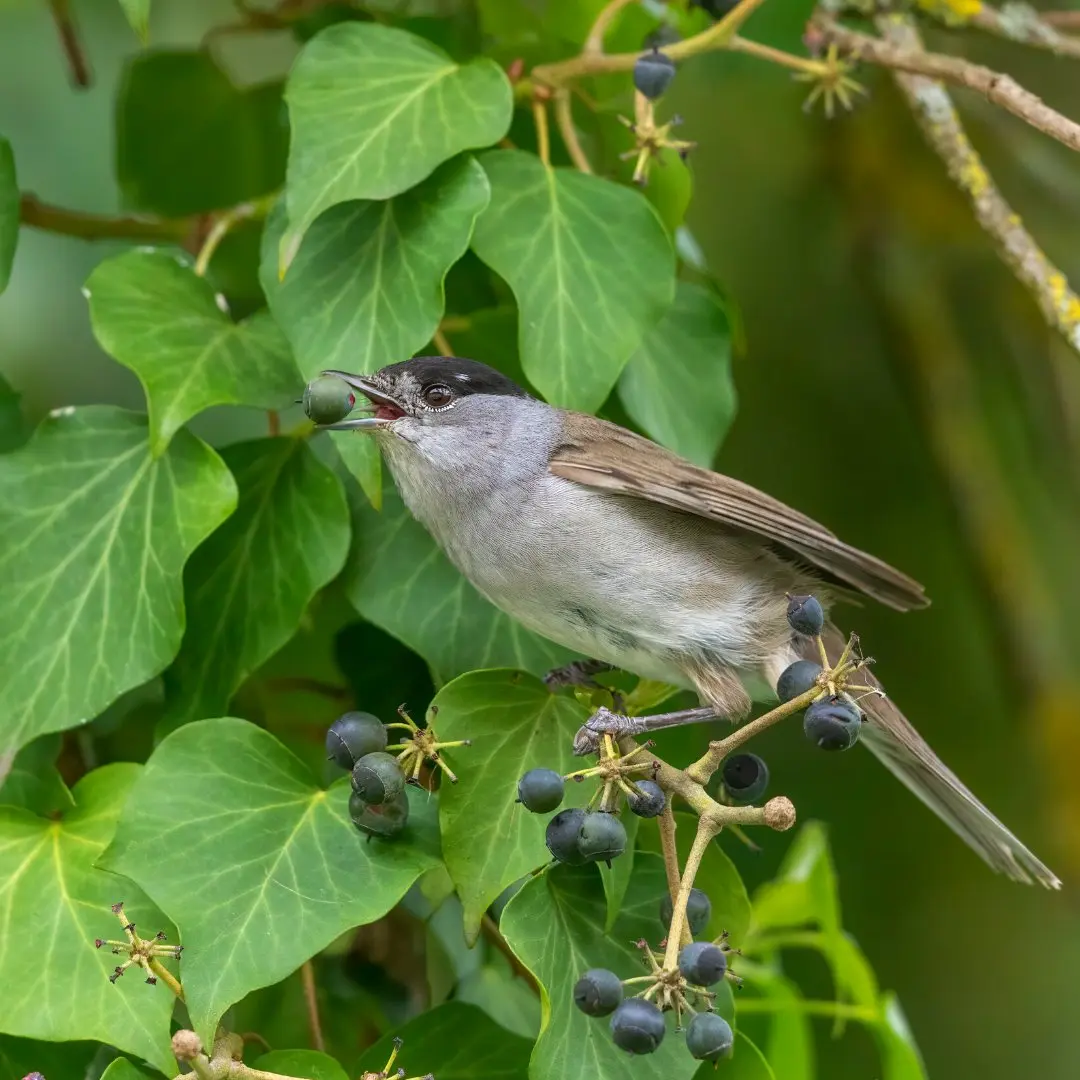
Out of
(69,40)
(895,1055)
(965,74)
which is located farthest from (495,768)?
(69,40)

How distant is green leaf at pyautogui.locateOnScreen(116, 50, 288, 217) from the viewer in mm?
2633

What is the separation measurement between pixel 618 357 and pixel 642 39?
753 millimetres

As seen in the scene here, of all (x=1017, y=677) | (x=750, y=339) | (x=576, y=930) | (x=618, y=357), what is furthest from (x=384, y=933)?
(x=750, y=339)

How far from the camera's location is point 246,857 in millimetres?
1628

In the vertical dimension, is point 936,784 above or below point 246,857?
below

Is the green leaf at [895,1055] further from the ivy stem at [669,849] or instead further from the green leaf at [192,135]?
the green leaf at [192,135]

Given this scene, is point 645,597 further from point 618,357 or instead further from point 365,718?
point 365,718

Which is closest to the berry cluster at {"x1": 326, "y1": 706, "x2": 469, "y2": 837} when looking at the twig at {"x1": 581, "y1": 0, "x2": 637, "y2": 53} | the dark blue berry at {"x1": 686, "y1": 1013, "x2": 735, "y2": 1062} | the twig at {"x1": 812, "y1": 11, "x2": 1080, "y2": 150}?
the dark blue berry at {"x1": 686, "y1": 1013, "x2": 735, "y2": 1062}

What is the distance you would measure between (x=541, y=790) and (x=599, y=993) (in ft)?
0.75

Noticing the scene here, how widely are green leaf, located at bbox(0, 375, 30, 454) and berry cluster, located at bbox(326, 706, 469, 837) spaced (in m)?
0.75

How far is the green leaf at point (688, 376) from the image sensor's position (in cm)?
213

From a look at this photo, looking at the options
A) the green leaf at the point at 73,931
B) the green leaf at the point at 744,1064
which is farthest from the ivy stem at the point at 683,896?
the green leaf at the point at 73,931

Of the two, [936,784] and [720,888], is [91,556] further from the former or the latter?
[936,784]

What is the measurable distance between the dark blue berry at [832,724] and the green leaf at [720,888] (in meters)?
0.40
